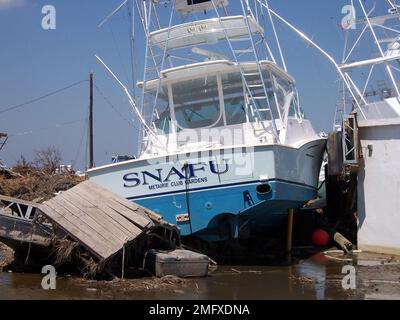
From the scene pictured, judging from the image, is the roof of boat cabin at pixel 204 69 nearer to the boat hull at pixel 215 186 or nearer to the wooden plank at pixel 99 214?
the boat hull at pixel 215 186

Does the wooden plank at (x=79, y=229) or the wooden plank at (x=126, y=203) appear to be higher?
the wooden plank at (x=126, y=203)

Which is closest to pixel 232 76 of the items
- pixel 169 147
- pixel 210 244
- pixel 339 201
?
pixel 169 147

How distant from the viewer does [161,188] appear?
35.0 feet

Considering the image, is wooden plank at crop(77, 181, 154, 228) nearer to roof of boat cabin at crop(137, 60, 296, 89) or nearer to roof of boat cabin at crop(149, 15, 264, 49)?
roof of boat cabin at crop(137, 60, 296, 89)

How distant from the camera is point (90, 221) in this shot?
8.86 meters

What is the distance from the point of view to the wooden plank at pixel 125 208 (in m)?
8.94

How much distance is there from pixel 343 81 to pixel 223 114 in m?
4.47

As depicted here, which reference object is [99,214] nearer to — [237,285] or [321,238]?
[237,285]

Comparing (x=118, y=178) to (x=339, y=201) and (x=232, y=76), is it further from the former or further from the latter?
(x=339, y=201)

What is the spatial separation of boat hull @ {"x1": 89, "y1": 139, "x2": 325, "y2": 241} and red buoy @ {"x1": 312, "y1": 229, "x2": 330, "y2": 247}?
7.64 ft

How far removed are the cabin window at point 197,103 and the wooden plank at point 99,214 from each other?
3.22 metres
